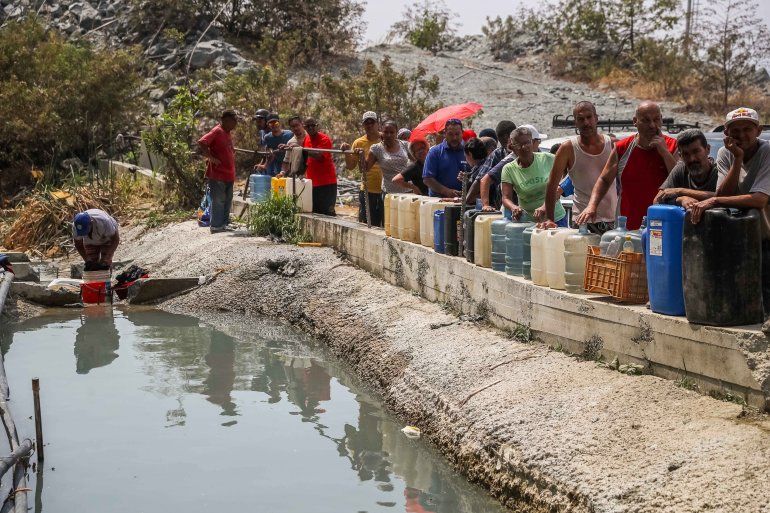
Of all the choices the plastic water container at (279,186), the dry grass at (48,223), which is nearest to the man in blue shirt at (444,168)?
the plastic water container at (279,186)

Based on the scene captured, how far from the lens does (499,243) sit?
10.2 metres

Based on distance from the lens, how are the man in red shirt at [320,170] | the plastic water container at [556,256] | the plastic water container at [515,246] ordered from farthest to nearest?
the man in red shirt at [320,170] → the plastic water container at [515,246] → the plastic water container at [556,256]

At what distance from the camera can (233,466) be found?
27.5 feet

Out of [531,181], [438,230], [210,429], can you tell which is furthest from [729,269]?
[438,230]

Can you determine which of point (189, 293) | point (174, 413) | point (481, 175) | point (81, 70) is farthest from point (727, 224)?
point (81, 70)

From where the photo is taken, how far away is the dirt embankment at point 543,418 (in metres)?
5.85

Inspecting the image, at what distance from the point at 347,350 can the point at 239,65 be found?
19492 millimetres

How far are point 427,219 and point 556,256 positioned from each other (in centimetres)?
351

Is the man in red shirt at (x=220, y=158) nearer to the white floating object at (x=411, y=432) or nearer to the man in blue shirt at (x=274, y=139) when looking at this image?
the man in blue shirt at (x=274, y=139)

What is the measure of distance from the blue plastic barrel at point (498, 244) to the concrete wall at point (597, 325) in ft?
0.46

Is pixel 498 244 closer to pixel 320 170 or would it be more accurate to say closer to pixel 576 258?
pixel 576 258

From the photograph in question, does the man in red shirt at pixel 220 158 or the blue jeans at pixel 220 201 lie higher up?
the man in red shirt at pixel 220 158

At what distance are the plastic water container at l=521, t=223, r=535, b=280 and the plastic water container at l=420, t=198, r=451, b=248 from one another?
2.38 meters

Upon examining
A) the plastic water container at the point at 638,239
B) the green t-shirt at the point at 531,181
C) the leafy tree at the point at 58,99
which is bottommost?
the plastic water container at the point at 638,239
